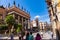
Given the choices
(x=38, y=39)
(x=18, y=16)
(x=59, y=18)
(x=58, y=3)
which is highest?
(x=18, y=16)

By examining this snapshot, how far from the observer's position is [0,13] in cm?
7056

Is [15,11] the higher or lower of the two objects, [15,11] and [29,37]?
the higher

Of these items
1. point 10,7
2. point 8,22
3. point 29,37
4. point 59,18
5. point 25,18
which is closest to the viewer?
point 59,18

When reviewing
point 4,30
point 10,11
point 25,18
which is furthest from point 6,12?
point 4,30

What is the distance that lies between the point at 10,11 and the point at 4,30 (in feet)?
64.1

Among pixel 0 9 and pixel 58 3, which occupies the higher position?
pixel 0 9

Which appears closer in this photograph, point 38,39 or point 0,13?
point 38,39

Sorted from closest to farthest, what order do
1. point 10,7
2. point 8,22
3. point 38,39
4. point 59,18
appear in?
point 59,18 < point 38,39 < point 8,22 < point 10,7

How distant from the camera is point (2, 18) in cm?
7006

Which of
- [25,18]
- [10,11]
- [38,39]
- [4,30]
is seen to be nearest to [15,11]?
[10,11]

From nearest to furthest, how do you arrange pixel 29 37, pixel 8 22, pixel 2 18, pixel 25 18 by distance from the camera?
pixel 29 37 < pixel 8 22 < pixel 2 18 < pixel 25 18

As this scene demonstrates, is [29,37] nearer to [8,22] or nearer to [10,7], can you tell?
[8,22]

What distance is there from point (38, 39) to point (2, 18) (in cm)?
6059

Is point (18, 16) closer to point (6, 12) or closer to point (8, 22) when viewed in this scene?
point (6, 12)
